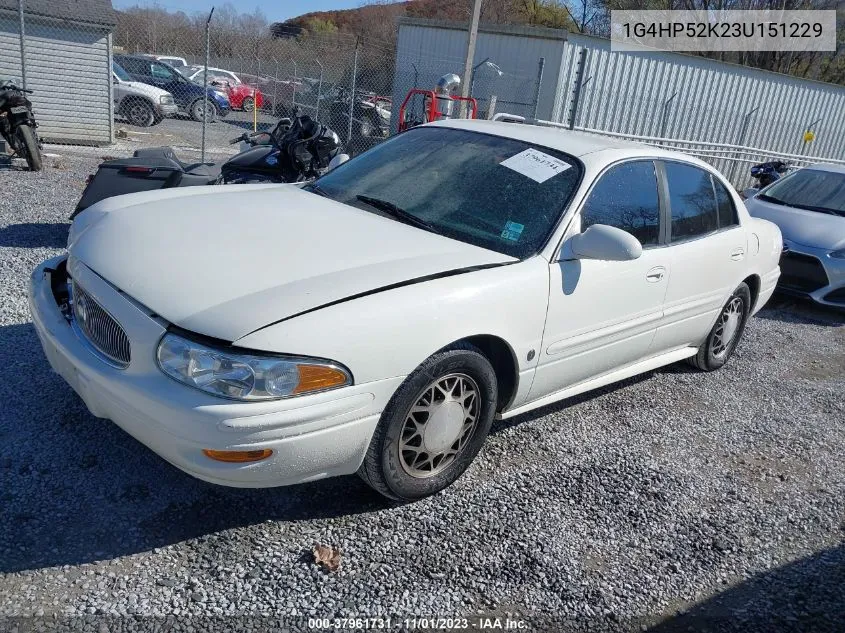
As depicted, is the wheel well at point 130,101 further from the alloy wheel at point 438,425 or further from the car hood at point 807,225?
the alloy wheel at point 438,425

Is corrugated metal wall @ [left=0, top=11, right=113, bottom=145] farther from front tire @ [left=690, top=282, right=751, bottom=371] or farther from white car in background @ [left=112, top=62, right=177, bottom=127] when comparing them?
front tire @ [left=690, top=282, right=751, bottom=371]

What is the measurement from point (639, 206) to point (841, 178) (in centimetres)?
581

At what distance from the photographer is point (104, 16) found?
12328 millimetres

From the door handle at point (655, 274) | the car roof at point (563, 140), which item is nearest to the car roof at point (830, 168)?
the car roof at point (563, 140)

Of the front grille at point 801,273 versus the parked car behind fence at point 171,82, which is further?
the parked car behind fence at point 171,82

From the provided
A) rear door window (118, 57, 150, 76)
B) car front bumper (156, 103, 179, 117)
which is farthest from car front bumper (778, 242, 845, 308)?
rear door window (118, 57, 150, 76)

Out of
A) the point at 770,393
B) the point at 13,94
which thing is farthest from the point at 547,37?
the point at 770,393

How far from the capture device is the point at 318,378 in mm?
2518

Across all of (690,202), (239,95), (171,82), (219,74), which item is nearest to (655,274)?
(690,202)

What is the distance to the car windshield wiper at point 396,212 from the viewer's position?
3.44 metres

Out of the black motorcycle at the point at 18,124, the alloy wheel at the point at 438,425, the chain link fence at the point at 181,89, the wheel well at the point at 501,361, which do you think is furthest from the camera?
the chain link fence at the point at 181,89

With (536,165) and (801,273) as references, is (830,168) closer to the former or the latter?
(801,273)

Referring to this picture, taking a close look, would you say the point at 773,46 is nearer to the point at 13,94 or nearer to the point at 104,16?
the point at 104,16

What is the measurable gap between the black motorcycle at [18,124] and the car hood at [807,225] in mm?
9088
